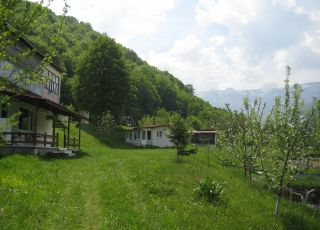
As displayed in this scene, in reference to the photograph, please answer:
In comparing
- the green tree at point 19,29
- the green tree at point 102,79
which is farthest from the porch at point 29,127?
the green tree at point 102,79

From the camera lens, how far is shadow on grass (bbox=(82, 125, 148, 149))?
6276cm

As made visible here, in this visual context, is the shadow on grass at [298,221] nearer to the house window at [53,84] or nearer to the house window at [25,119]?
the house window at [25,119]

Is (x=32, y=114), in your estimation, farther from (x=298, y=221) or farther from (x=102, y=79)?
(x=102, y=79)

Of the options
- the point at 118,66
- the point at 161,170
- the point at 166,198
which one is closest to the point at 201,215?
the point at 166,198

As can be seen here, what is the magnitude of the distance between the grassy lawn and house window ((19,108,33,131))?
8822 mm

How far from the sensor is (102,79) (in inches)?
2916

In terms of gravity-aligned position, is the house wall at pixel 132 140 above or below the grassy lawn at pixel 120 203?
above

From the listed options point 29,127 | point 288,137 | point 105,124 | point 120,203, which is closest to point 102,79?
point 105,124

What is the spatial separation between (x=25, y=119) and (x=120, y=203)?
2076 centimetres

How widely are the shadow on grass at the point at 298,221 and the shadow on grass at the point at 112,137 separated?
42.7m

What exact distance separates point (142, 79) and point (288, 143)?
117819 millimetres

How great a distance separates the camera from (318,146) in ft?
57.7

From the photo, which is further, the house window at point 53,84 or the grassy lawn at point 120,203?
the house window at point 53,84

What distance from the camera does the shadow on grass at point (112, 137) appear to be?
206 feet
